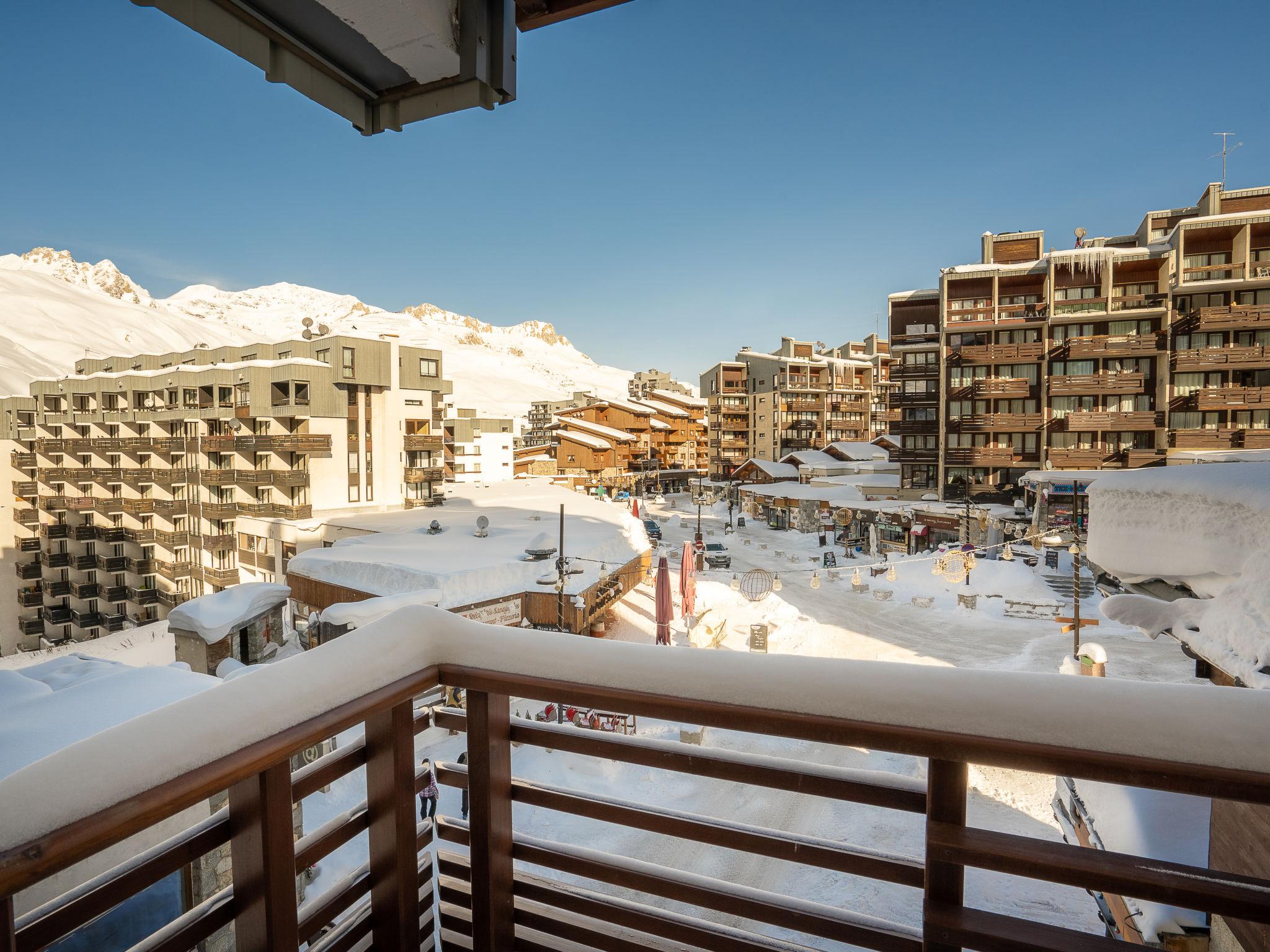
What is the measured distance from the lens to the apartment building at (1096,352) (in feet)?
86.8

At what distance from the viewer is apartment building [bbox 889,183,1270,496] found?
86.8 ft

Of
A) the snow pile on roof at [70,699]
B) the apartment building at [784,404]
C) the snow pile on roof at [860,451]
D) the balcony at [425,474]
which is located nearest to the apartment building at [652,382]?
the apartment building at [784,404]

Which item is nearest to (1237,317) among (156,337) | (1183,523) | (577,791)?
(1183,523)

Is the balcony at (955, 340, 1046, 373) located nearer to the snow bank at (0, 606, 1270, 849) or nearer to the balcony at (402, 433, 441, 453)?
the balcony at (402, 433, 441, 453)

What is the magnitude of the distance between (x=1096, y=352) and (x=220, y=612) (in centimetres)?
3457

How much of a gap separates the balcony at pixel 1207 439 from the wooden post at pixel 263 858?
34858mm

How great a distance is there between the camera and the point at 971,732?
1174mm

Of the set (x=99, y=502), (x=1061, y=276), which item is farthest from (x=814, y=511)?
(x=99, y=502)

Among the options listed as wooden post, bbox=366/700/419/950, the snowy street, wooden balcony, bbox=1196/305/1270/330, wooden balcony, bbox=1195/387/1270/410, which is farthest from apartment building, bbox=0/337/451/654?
wooden balcony, bbox=1196/305/1270/330

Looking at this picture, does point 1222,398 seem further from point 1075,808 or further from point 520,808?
point 520,808

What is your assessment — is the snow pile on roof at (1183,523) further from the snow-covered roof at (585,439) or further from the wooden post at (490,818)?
the snow-covered roof at (585,439)

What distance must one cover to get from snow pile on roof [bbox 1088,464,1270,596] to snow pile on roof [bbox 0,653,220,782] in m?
7.25

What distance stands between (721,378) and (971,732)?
65995 millimetres

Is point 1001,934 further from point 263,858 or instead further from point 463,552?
point 463,552
